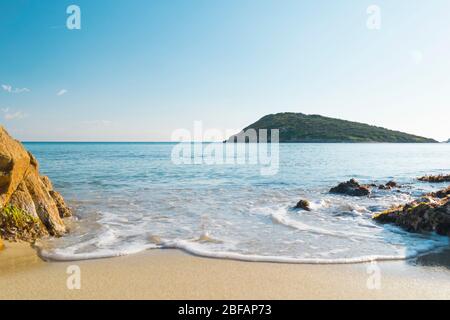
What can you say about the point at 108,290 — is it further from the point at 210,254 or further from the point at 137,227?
the point at 137,227

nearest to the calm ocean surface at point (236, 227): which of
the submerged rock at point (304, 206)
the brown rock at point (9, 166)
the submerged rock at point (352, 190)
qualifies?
the submerged rock at point (304, 206)

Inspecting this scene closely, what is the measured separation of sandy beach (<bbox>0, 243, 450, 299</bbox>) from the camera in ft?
18.0

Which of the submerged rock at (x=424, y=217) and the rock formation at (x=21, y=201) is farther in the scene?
the submerged rock at (x=424, y=217)

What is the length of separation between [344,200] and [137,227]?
1010 cm

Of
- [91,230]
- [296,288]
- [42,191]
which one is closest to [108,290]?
[296,288]

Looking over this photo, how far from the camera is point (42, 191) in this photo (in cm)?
1008

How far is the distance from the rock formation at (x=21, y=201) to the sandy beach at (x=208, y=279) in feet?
3.36

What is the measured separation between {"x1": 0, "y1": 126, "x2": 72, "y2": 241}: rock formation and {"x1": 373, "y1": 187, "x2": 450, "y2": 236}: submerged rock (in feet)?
32.5

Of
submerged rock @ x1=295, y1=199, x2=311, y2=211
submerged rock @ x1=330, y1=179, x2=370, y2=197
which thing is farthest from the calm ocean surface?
submerged rock @ x1=330, y1=179, x2=370, y2=197

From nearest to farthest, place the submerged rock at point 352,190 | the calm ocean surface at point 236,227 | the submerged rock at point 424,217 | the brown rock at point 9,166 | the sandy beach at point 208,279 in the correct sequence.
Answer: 1. the sandy beach at point 208,279
2. the calm ocean surface at point 236,227
3. the brown rock at point 9,166
4. the submerged rock at point 424,217
5. the submerged rock at point 352,190

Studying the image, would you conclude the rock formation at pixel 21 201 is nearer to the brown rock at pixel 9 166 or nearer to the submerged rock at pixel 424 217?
the brown rock at pixel 9 166

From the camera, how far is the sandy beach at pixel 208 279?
548 centimetres

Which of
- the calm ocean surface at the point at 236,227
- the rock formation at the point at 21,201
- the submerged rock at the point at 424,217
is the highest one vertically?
the rock formation at the point at 21,201

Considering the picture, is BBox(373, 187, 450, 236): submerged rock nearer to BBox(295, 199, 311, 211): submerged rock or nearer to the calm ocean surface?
the calm ocean surface
